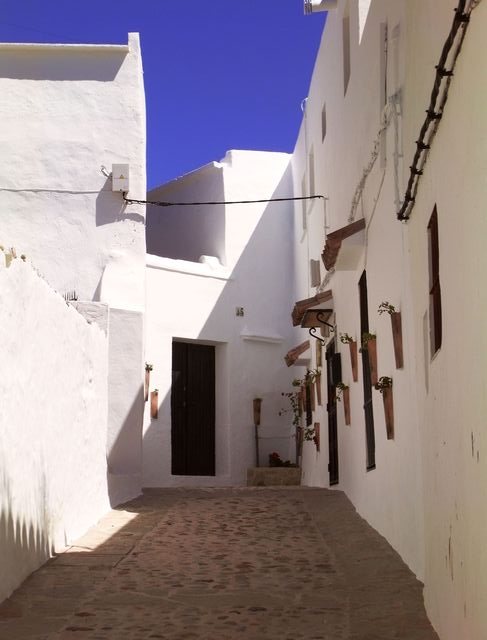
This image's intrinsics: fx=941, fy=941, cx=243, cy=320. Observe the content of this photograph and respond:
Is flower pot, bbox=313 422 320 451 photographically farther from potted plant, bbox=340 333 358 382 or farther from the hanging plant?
the hanging plant

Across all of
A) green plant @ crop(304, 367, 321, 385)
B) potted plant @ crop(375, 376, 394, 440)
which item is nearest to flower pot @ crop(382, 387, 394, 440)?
potted plant @ crop(375, 376, 394, 440)

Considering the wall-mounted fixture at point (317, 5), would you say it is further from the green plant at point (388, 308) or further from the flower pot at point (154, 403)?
the flower pot at point (154, 403)

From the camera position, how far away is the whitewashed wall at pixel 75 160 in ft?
42.7

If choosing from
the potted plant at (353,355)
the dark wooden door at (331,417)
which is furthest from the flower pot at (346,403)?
the dark wooden door at (331,417)

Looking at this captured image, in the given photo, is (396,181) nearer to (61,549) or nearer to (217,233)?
(61,549)

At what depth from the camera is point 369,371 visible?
871 centimetres

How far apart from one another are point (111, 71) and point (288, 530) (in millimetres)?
7971

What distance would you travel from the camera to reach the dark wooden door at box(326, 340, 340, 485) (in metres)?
11.6

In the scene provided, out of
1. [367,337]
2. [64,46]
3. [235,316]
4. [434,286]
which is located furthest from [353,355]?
[64,46]

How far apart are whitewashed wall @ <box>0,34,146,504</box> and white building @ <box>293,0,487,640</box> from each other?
274 centimetres

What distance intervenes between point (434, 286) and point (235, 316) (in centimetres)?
1140

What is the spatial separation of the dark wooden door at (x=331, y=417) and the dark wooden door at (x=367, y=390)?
2295 millimetres

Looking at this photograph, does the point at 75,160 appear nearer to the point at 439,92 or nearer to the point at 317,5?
the point at 317,5

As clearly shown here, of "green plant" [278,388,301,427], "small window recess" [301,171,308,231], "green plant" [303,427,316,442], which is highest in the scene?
"small window recess" [301,171,308,231]
